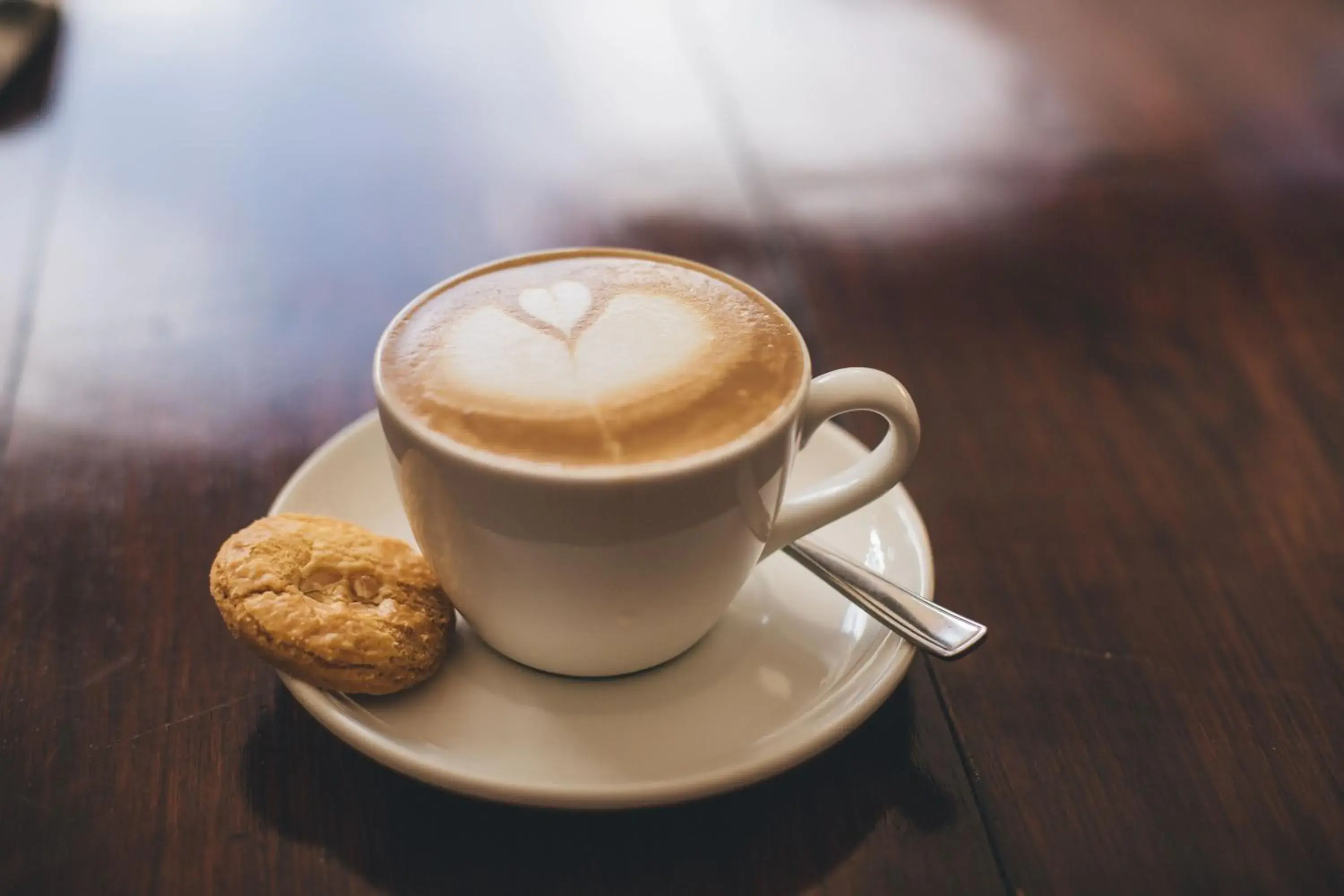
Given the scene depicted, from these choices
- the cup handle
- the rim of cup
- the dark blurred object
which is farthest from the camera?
the dark blurred object

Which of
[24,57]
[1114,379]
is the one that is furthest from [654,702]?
[24,57]

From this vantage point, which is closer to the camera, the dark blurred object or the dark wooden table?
the dark wooden table

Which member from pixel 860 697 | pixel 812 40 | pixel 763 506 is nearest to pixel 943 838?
pixel 860 697

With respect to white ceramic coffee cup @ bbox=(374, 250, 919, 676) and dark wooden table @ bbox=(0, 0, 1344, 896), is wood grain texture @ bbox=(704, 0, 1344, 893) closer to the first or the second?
dark wooden table @ bbox=(0, 0, 1344, 896)

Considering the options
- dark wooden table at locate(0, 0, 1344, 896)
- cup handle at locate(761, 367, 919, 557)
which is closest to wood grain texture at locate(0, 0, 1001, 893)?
dark wooden table at locate(0, 0, 1344, 896)

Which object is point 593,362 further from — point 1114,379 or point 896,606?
point 1114,379

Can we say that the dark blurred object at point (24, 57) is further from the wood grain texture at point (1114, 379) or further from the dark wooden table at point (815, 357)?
the wood grain texture at point (1114, 379)

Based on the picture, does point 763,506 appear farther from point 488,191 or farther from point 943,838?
point 488,191
